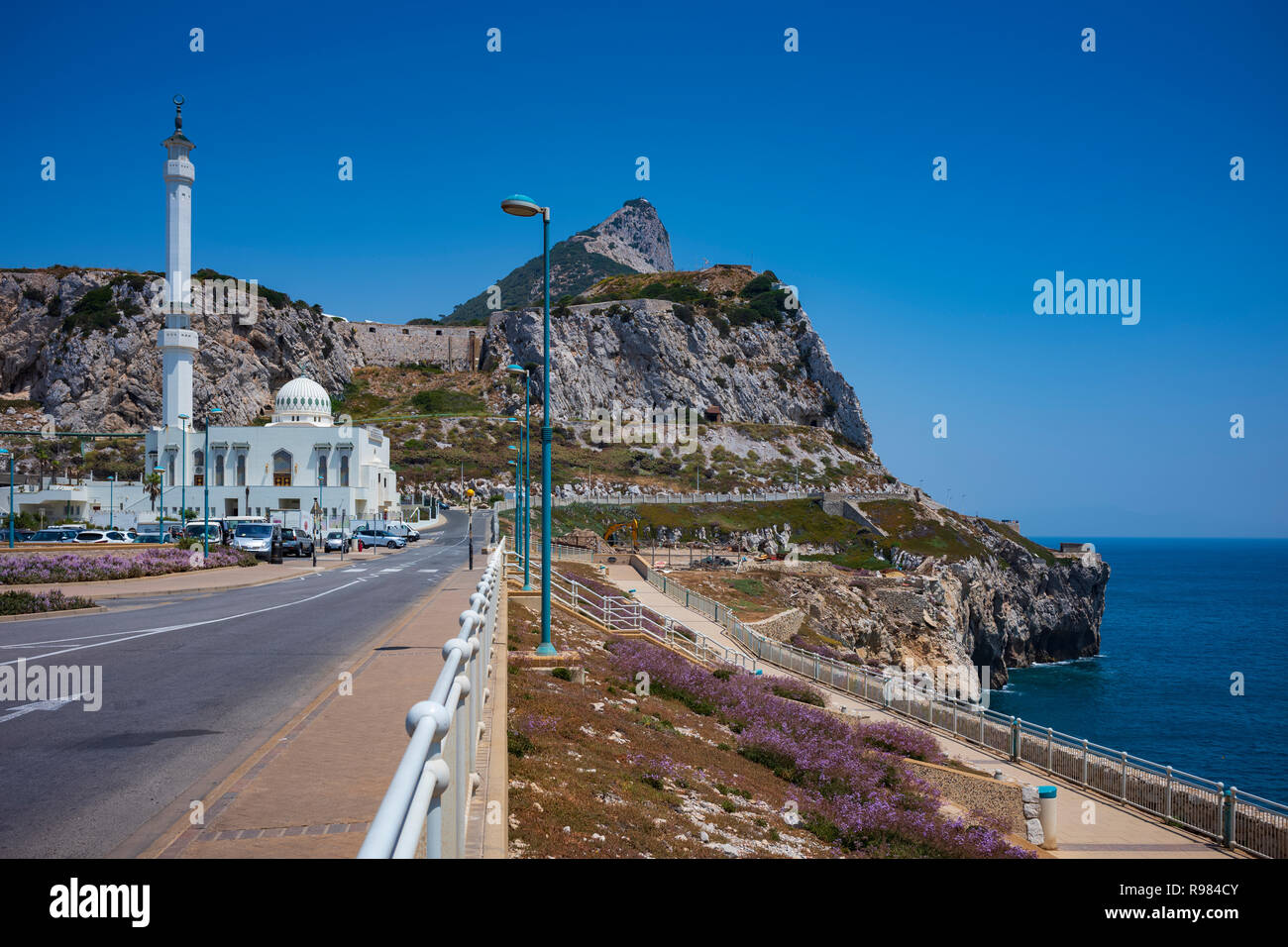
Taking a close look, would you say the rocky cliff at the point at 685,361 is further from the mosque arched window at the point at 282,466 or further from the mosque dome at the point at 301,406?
the mosque arched window at the point at 282,466

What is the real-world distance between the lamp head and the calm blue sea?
38.6 metres

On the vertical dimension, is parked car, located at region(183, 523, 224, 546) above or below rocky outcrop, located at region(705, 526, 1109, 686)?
above

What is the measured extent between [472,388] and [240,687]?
139 meters

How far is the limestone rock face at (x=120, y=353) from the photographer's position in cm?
12356

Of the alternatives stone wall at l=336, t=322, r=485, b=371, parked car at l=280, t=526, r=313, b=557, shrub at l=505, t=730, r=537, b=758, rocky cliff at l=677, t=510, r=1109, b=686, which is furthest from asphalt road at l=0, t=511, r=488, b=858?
stone wall at l=336, t=322, r=485, b=371

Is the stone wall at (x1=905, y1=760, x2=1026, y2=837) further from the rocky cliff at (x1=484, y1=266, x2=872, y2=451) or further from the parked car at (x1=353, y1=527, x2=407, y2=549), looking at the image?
the rocky cliff at (x1=484, y1=266, x2=872, y2=451)

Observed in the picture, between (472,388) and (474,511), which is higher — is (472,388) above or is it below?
above

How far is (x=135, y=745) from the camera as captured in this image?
888cm

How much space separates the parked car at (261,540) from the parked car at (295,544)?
1213 millimetres

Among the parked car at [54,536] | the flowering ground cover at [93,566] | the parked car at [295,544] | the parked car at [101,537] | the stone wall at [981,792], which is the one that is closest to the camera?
the stone wall at [981,792]

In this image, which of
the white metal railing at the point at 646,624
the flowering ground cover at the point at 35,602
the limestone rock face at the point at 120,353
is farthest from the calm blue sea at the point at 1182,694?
the limestone rock face at the point at 120,353

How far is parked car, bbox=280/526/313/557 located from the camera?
46.9 m
